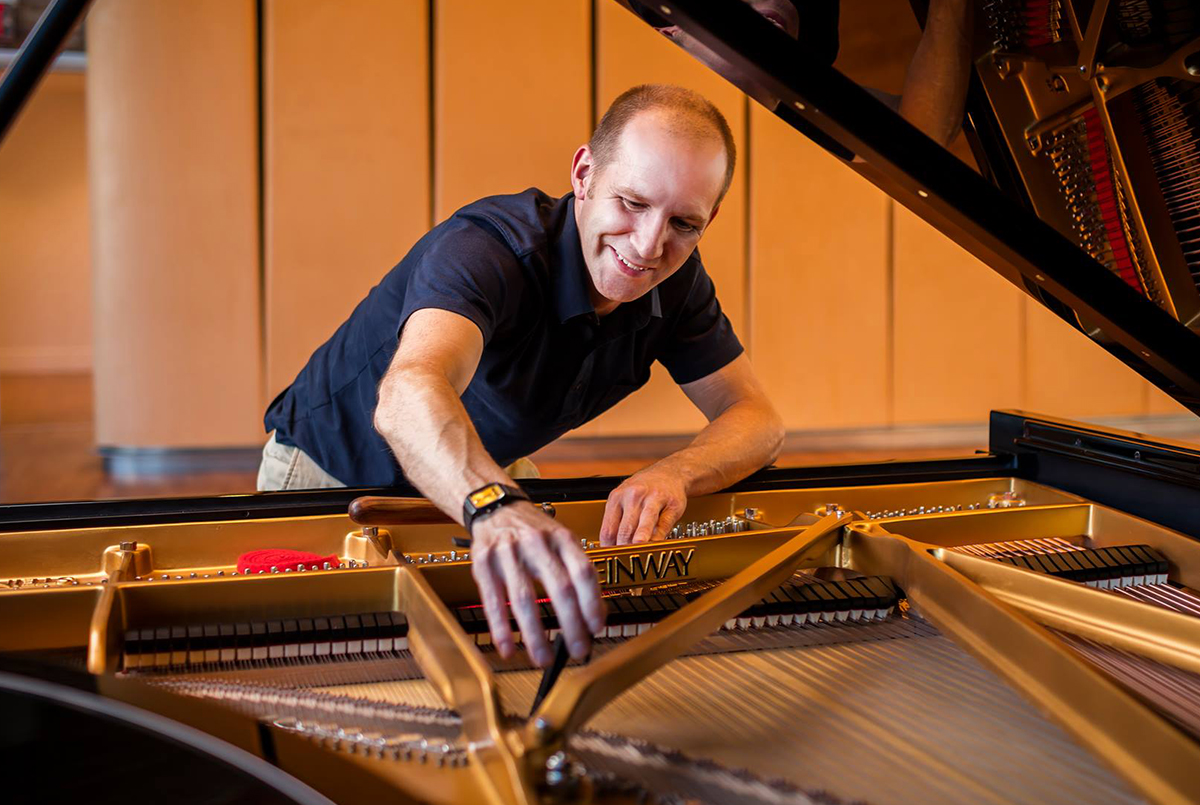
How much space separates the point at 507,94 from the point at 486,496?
4.17 meters

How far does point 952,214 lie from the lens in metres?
1.28

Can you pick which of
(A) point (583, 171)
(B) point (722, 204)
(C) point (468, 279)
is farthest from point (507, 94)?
(C) point (468, 279)

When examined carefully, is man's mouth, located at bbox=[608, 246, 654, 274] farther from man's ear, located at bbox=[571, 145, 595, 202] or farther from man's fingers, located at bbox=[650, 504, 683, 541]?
man's fingers, located at bbox=[650, 504, 683, 541]

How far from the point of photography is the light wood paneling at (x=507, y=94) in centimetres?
479

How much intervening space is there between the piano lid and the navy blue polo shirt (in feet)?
1.79

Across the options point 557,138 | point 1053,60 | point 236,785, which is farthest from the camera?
point 557,138

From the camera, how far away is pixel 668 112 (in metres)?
1.61

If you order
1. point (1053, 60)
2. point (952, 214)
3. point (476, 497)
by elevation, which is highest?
point (1053, 60)

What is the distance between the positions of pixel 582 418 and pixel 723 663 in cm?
104

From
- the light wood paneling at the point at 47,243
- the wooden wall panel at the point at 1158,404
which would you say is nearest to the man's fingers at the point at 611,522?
the wooden wall panel at the point at 1158,404

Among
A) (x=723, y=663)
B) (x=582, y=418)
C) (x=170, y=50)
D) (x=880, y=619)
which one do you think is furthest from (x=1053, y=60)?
(x=170, y=50)

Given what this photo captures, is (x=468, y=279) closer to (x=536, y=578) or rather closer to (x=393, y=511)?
(x=393, y=511)

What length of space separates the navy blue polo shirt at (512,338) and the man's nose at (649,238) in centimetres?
14

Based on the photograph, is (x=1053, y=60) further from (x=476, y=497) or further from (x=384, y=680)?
(x=384, y=680)
